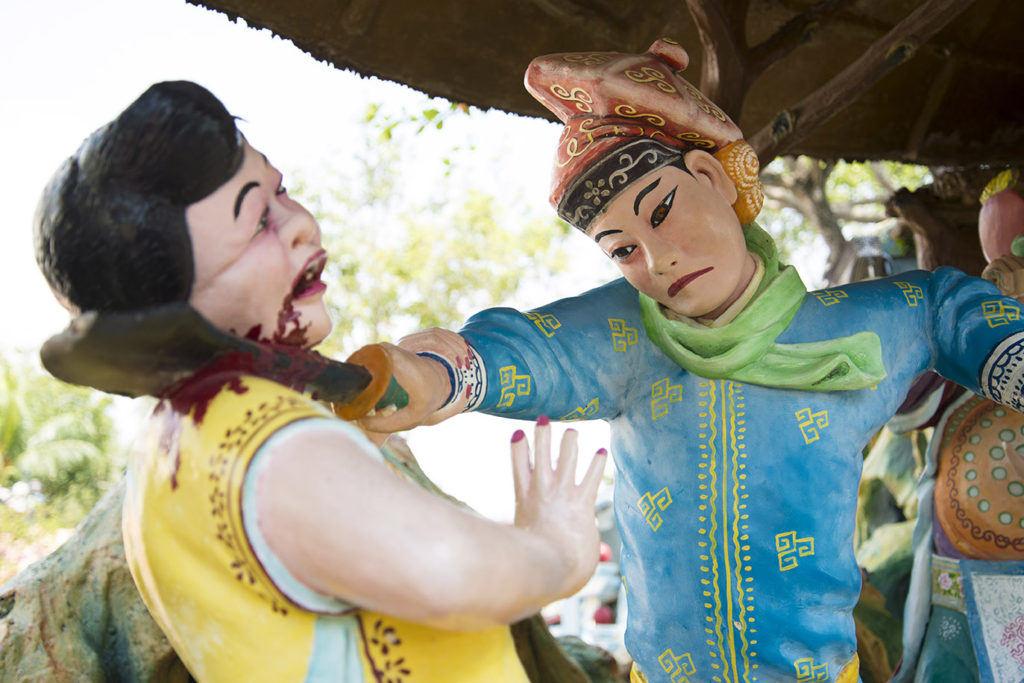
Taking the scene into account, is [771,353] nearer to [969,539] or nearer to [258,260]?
[969,539]

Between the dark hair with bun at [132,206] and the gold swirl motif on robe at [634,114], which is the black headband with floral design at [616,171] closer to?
the gold swirl motif on robe at [634,114]

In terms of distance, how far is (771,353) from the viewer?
6.64ft

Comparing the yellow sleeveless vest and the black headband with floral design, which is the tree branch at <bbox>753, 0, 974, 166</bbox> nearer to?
the black headband with floral design

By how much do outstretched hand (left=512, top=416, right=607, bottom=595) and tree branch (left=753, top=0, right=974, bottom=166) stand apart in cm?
198

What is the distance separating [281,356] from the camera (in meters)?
1.29

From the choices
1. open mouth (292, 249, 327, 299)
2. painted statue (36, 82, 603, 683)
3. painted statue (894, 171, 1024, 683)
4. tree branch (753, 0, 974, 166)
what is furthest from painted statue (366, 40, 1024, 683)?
tree branch (753, 0, 974, 166)

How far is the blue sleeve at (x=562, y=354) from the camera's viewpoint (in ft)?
6.33

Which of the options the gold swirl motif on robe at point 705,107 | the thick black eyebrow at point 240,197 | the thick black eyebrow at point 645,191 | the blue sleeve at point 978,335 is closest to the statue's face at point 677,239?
the thick black eyebrow at point 645,191

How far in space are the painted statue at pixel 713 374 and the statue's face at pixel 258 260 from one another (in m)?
0.59

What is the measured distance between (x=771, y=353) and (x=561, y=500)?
92 cm

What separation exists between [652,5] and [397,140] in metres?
10.9

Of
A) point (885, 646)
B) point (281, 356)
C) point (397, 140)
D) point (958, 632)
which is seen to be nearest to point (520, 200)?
point (397, 140)

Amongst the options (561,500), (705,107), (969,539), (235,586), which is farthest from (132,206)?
(969,539)

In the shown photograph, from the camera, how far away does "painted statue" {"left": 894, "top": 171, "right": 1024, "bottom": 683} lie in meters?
2.33
